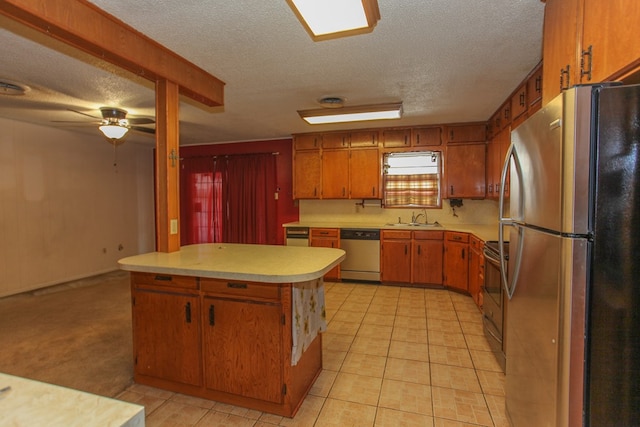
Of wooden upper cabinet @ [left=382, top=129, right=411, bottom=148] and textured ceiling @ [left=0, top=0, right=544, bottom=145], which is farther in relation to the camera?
wooden upper cabinet @ [left=382, top=129, right=411, bottom=148]

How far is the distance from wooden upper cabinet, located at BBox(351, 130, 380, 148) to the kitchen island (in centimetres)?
305

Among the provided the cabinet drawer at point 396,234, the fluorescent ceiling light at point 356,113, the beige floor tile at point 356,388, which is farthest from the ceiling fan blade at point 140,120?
the beige floor tile at point 356,388

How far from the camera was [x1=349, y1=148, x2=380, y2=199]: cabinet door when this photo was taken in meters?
4.95

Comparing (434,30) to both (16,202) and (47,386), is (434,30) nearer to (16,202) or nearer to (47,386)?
(47,386)

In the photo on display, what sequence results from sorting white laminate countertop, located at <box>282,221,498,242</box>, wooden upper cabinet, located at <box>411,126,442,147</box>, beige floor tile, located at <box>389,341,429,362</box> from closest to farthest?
beige floor tile, located at <box>389,341,429,362</box> < white laminate countertop, located at <box>282,221,498,242</box> < wooden upper cabinet, located at <box>411,126,442,147</box>

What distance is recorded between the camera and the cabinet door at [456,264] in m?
4.13

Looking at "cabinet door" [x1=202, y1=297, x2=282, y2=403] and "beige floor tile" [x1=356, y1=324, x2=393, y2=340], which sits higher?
"cabinet door" [x1=202, y1=297, x2=282, y2=403]

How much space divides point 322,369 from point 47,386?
6.62 feet

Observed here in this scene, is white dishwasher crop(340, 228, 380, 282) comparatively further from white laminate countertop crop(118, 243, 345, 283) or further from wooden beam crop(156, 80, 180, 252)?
wooden beam crop(156, 80, 180, 252)

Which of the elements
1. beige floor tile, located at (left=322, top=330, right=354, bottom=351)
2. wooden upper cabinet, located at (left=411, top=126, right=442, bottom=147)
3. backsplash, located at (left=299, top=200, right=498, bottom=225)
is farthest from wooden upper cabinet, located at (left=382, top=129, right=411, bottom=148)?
→ beige floor tile, located at (left=322, top=330, right=354, bottom=351)

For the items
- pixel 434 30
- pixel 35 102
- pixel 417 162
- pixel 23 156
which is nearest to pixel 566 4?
pixel 434 30

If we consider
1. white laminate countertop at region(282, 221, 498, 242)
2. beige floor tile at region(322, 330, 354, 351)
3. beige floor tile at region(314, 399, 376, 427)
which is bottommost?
beige floor tile at region(314, 399, 376, 427)

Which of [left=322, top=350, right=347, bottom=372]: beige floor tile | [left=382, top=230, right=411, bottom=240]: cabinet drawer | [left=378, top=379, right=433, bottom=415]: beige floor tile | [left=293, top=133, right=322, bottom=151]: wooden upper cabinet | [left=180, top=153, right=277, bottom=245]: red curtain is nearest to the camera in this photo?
[left=378, top=379, right=433, bottom=415]: beige floor tile

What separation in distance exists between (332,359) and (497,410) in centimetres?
118
